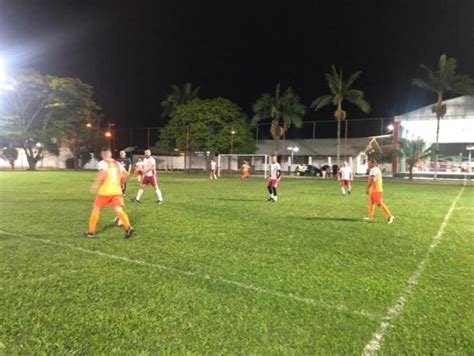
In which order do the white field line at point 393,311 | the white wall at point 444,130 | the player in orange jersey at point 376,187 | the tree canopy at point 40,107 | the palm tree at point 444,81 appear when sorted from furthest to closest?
1. the tree canopy at point 40,107
2. the white wall at point 444,130
3. the palm tree at point 444,81
4. the player in orange jersey at point 376,187
5. the white field line at point 393,311

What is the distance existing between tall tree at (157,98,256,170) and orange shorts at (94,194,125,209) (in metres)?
43.8

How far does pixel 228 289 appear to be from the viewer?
5.14m

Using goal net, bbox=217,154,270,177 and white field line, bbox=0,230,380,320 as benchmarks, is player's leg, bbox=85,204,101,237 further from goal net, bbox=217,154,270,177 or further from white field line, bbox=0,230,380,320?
goal net, bbox=217,154,270,177

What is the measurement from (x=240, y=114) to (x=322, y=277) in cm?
4999

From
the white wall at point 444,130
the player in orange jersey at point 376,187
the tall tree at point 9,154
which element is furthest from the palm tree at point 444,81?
the tall tree at point 9,154

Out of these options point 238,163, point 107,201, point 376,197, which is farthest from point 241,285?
point 238,163

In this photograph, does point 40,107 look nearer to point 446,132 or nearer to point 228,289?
point 446,132

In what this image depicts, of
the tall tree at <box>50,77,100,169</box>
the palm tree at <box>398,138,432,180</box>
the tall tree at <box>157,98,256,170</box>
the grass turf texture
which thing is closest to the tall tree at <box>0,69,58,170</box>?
the tall tree at <box>50,77,100,169</box>

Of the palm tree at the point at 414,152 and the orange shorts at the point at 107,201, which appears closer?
the orange shorts at the point at 107,201

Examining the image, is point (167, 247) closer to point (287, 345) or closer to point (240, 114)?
point (287, 345)

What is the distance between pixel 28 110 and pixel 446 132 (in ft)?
171

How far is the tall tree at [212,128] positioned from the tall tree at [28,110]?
16100mm

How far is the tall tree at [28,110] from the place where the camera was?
161 feet

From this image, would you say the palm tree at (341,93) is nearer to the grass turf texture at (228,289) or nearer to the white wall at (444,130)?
the white wall at (444,130)
